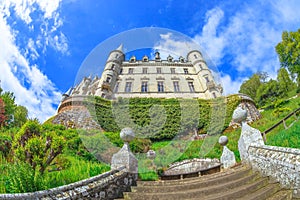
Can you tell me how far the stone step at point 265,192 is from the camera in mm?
3688

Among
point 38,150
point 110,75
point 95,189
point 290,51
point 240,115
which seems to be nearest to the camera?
point 95,189

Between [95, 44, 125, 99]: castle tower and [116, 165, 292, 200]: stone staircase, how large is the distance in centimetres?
2208

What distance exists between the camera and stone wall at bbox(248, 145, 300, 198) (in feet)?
12.2

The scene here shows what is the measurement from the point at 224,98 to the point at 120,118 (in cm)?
1184

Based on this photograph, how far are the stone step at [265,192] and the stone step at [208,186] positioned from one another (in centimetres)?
44

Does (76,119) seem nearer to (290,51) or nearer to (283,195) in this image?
(283,195)

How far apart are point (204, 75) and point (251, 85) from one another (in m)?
11.5

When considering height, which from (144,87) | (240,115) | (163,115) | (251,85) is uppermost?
(251,85)

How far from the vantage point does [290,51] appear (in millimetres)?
26812

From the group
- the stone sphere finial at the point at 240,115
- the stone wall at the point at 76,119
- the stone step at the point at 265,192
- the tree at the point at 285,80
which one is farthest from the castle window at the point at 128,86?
the stone step at the point at 265,192

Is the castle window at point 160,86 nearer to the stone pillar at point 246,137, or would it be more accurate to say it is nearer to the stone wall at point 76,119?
the stone wall at point 76,119

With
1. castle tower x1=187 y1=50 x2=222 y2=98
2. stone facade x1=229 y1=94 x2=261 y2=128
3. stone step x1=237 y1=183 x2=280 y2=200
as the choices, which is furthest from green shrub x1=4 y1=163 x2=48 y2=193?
castle tower x1=187 y1=50 x2=222 y2=98

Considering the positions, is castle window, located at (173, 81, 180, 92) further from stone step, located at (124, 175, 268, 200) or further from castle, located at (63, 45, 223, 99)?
stone step, located at (124, 175, 268, 200)

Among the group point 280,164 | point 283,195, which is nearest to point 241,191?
point 283,195
